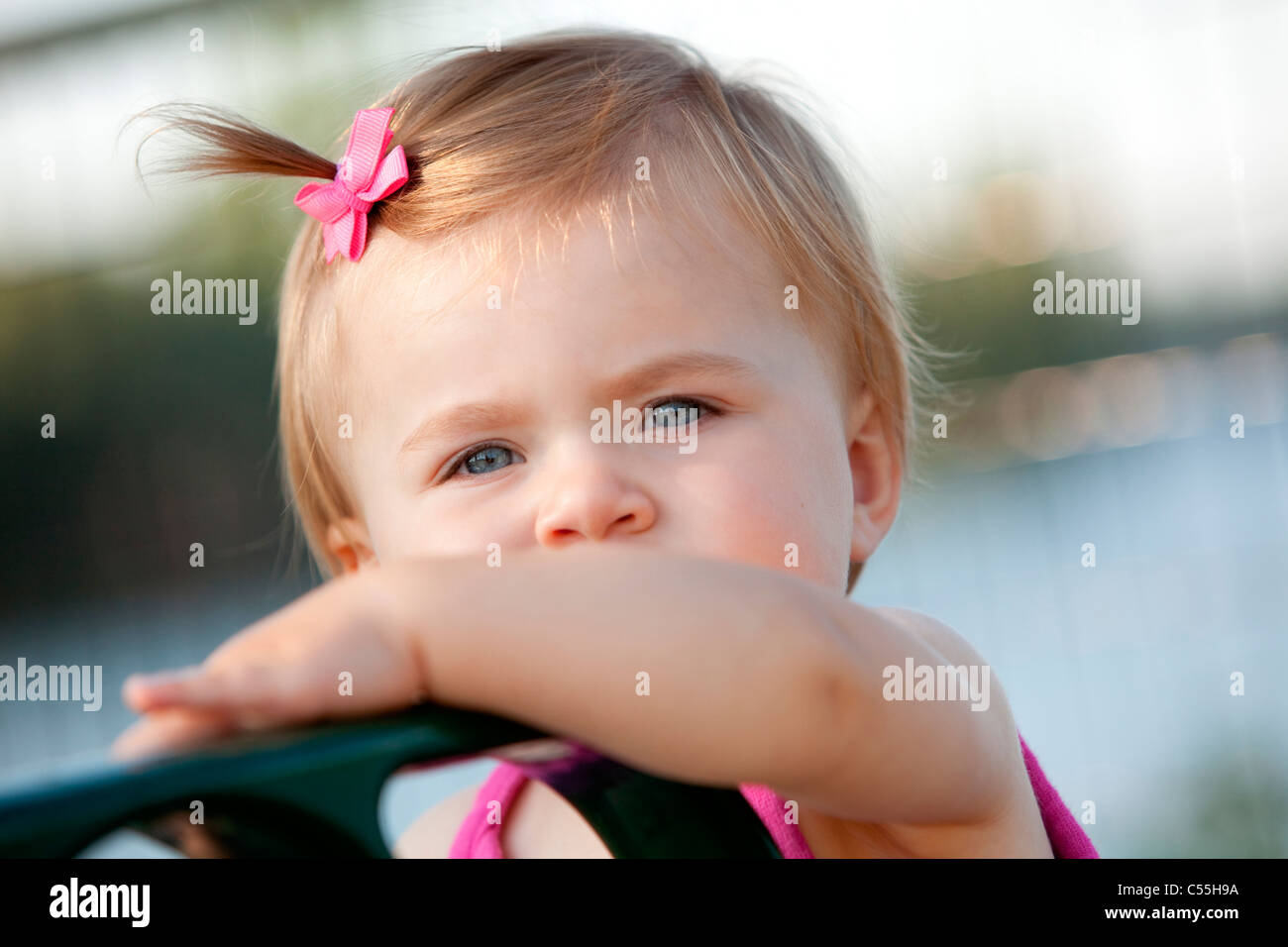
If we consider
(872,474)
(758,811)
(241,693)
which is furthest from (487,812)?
(241,693)

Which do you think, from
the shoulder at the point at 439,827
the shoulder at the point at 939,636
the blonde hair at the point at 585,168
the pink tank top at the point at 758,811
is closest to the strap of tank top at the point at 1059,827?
the pink tank top at the point at 758,811

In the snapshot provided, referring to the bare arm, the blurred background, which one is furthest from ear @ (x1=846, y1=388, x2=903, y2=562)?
the blurred background

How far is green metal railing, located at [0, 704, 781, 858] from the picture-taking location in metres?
0.43

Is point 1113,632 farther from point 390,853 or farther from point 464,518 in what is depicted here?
point 390,853

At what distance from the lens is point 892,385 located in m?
1.58

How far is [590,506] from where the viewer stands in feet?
3.49

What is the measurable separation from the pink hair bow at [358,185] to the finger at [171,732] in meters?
0.93

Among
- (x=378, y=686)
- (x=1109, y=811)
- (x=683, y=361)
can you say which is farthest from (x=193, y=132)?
(x=1109, y=811)

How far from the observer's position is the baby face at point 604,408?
44.4 inches

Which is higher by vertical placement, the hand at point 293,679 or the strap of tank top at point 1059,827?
the hand at point 293,679

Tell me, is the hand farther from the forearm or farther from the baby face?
the baby face

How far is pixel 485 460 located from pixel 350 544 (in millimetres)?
513

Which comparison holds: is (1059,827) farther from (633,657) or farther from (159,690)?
(159,690)

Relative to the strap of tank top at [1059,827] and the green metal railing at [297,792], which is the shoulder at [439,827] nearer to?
the strap of tank top at [1059,827]
